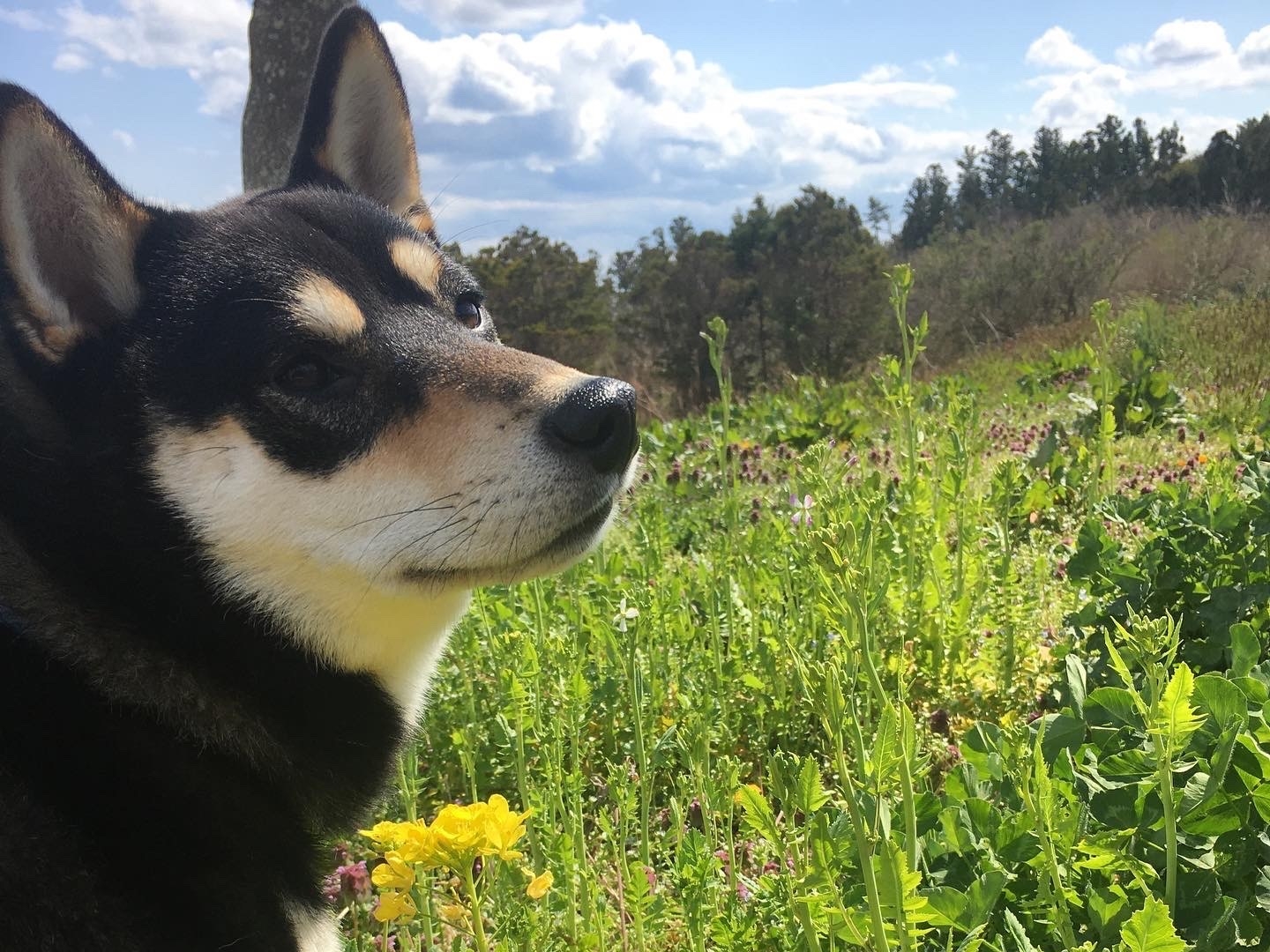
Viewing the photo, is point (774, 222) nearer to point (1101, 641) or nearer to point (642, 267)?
point (642, 267)

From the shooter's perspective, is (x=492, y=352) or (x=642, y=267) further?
(x=642, y=267)

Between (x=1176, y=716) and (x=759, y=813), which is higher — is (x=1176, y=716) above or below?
above

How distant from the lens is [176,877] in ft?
5.49

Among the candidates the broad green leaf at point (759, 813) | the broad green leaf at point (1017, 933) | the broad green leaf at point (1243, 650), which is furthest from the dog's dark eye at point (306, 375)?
the broad green leaf at point (1243, 650)

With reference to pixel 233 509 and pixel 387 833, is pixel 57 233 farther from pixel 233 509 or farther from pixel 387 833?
pixel 387 833

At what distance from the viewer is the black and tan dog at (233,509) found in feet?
5.97

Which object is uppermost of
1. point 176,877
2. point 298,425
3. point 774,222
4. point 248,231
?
point 774,222

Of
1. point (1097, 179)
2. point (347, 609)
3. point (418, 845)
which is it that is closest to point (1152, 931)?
point (418, 845)

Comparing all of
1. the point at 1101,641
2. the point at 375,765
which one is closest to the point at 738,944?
the point at 375,765

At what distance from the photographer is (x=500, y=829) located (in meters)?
1.54

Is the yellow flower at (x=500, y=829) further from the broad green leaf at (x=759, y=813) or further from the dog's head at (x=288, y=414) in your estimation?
the dog's head at (x=288, y=414)

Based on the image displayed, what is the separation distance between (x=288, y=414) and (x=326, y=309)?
28 cm

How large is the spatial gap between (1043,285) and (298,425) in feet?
72.1

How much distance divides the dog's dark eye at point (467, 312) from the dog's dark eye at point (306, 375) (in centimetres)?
61
